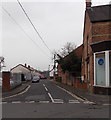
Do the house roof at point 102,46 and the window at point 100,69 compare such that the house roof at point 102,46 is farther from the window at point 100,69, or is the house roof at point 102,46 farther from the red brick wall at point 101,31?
the red brick wall at point 101,31

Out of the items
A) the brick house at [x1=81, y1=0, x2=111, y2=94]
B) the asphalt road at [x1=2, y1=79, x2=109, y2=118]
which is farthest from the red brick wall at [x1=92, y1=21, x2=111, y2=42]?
the asphalt road at [x1=2, y1=79, x2=109, y2=118]

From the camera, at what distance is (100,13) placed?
26.3m

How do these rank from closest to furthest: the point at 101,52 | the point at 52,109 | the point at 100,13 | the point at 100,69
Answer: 1. the point at 52,109
2. the point at 101,52
3. the point at 100,69
4. the point at 100,13

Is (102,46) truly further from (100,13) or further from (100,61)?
(100,13)

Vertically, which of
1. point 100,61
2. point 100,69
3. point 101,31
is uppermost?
point 101,31

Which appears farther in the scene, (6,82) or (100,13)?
(6,82)

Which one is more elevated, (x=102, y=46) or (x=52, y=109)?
(x=102, y=46)

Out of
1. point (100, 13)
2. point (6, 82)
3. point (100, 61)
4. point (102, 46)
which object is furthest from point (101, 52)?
point (6, 82)

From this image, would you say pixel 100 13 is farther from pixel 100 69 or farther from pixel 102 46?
pixel 100 69

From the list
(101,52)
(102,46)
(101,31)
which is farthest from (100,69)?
(101,31)

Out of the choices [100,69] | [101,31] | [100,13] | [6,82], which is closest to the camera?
[100,69]

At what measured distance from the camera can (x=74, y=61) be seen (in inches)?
1688

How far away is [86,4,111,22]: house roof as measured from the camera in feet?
81.7

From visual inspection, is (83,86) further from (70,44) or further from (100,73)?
(70,44)
